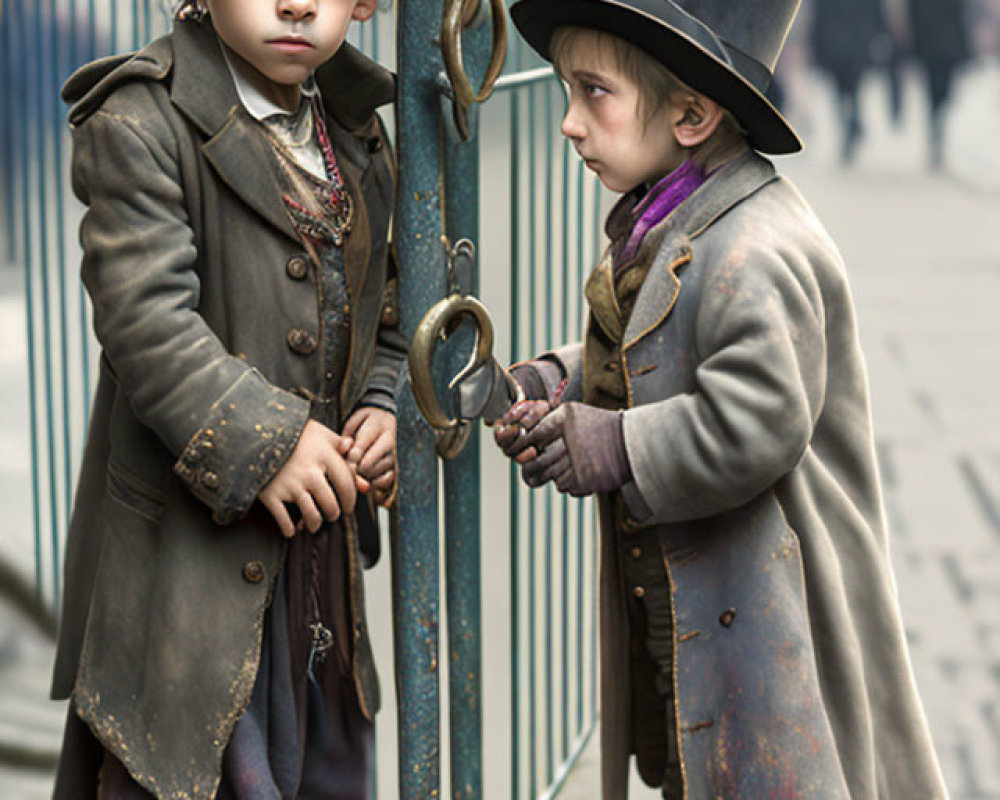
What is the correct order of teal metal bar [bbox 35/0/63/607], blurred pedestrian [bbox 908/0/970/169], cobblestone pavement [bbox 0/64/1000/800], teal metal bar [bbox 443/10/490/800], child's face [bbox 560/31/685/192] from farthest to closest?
blurred pedestrian [bbox 908/0/970/169]
cobblestone pavement [bbox 0/64/1000/800]
teal metal bar [bbox 35/0/63/607]
teal metal bar [bbox 443/10/490/800]
child's face [bbox 560/31/685/192]

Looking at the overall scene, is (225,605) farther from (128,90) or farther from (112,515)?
(128,90)

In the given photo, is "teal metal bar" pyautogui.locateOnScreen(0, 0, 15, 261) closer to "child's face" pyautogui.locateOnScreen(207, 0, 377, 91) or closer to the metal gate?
the metal gate

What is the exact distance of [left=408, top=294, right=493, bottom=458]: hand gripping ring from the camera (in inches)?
73.6

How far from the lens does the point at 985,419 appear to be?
5.62 meters

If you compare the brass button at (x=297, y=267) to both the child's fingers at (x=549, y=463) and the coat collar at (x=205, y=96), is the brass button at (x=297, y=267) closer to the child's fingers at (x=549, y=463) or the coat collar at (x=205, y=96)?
the coat collar at (x=205, y=96)

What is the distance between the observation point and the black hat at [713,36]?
1.85 m

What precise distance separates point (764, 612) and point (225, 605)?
0.61 meters

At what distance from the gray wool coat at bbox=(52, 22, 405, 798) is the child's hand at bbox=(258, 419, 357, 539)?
0.07ft

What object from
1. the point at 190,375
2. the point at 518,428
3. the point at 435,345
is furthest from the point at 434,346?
the point at 190,375

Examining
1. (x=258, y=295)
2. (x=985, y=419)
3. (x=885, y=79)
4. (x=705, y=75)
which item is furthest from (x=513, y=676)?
(x=885, y=79)

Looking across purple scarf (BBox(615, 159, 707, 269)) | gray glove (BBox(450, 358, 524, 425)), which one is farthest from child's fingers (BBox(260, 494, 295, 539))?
purple scarf (BBox(615, 159, 707, 269))

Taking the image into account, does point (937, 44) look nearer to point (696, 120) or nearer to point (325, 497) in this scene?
point (696, 120)

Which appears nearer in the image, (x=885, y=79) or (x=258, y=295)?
(x=258, y=295)

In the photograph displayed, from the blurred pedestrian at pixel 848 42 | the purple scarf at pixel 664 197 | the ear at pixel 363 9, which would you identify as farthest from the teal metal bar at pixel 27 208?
the blurred pedestrian at pixel 848 42
